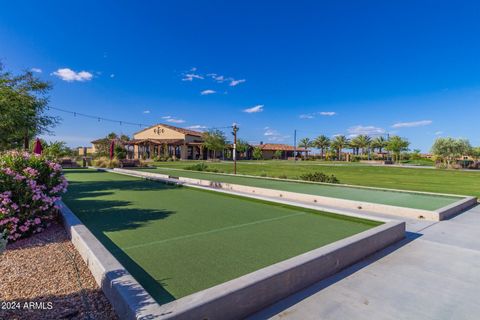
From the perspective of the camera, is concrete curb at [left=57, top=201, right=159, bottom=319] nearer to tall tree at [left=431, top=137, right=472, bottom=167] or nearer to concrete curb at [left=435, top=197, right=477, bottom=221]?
concrete curb at [left=435, top=197, right=477, bottom=221]

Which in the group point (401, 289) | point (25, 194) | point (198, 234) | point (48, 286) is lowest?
point (401, 289)

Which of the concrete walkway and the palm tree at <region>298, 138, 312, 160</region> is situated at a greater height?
the palm tree at <region>298, 138, 312, 160</region>

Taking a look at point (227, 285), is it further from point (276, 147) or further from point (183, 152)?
point (276, 147)

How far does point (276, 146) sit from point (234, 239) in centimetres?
6966

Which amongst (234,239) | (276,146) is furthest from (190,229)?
(276,146)

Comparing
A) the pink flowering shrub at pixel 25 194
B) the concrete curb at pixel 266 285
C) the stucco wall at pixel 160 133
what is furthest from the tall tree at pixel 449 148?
the pink flowering shrub at pixel 25 194

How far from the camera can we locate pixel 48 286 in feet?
9.63

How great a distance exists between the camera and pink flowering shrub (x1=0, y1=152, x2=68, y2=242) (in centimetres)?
434

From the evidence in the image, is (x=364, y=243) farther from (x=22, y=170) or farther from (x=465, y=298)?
(x=22, y=170)

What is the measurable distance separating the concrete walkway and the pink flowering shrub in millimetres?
4262

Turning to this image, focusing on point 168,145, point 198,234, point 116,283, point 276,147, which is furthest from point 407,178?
point 276,147

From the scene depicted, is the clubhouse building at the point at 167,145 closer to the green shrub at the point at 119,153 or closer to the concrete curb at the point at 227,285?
the green shrub at the point at 119,153

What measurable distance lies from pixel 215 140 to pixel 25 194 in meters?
43.0

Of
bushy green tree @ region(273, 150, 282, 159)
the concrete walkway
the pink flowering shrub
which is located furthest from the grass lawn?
bushy green tree @ region(273, 150, 282, 159)
